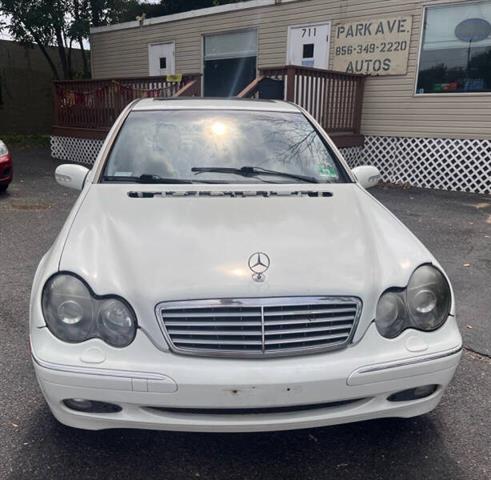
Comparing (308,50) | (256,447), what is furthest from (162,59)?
(256,447)

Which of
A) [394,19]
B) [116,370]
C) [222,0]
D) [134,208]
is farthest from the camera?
[222,0]

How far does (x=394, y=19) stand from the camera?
995 centimetres

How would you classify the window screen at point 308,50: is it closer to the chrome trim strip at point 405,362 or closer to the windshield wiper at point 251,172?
the windshield wiper at point 251,172

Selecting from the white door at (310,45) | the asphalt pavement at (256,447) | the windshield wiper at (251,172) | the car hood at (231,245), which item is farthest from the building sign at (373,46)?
the car hood at (231,245)

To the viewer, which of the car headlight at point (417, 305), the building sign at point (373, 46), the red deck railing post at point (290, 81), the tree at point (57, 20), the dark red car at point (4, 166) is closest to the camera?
the car headlight at point (417, 305)

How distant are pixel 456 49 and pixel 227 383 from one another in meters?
9.36

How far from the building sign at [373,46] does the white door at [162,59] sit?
5.04 metres

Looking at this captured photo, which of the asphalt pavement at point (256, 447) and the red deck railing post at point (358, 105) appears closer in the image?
the asphalt pavement at point (256, 447)

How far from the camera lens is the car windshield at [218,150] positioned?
318 cm

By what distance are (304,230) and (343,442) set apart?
1069 millimetres

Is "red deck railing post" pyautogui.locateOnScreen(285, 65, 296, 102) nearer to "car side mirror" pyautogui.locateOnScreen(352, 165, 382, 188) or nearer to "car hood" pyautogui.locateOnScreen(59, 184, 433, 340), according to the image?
"car side mirror" pyautogui.locateOnScreen(352, 165, 382, 188)

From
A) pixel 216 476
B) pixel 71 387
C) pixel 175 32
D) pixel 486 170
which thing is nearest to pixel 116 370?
pixel 71 387

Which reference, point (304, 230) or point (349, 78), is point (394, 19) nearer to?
point (349, 78)

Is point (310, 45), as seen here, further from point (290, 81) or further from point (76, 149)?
point (76, 149)
